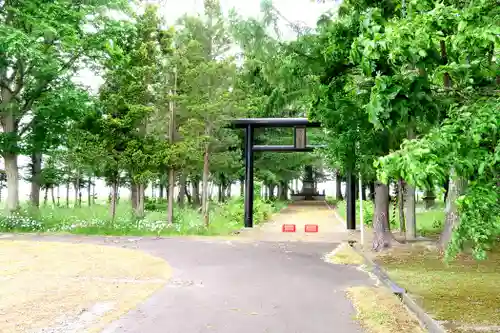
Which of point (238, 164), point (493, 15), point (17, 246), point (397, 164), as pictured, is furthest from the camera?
point (238, 164)

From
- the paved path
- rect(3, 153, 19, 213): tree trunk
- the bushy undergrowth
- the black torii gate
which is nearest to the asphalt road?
the paved path

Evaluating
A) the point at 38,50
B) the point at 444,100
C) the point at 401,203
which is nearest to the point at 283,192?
the point at 401,203

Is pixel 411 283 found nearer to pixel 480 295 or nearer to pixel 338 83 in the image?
pixel 480 295

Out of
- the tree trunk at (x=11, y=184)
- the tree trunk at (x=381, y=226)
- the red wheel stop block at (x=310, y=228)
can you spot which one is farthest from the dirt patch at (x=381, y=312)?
the tree trunk at (x=11, y=184)

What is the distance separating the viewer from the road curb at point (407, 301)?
536 cm

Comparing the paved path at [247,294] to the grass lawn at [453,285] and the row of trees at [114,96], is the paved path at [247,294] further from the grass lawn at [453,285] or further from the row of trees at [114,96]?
the row of trees at [114,96]

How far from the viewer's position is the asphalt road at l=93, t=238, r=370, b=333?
217 inches

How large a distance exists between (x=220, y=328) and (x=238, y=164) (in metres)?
19.1

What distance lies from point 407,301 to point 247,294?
7.81ft

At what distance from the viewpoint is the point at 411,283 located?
8.09 meters

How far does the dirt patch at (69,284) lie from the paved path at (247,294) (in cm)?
39

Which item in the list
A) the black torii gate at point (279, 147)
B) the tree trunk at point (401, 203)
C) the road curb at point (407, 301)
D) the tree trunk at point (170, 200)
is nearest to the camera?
the road curb at point (407, 301)

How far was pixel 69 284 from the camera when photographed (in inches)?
305

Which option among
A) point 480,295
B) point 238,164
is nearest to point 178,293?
point 480,295
